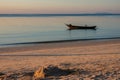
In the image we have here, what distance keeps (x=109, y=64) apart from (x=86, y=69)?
1.38 meters

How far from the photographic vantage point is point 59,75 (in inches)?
397

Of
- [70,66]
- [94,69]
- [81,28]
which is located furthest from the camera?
[81,28]

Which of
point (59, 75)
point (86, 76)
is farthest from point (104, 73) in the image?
point (59, 75)

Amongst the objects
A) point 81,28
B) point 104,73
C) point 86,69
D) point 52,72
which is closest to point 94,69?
point 86,69

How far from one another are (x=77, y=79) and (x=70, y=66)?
9.35ft

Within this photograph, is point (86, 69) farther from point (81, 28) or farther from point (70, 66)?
point (81, 28)

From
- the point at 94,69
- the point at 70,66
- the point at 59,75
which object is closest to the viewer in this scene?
the point at 59,75

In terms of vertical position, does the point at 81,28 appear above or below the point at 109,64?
above

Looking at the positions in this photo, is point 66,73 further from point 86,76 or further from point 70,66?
point 70,66

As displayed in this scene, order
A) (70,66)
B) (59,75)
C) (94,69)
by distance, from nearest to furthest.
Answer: (59,75) → (94,69) → (70,66)

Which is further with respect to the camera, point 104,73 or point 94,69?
point 94,69

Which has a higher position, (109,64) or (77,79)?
(109,64)

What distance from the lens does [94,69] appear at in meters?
11.1

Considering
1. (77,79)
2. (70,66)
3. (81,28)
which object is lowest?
(77,79)
